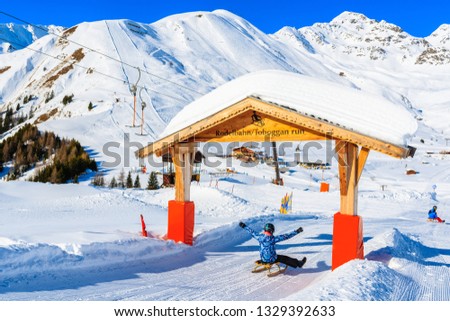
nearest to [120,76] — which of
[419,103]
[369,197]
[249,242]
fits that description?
[369,197]

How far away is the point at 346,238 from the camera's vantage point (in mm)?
8234

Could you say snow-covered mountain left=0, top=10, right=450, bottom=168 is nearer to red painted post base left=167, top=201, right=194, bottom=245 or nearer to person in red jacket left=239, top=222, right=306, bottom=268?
red painted post base left=167, top=201, right=194, bottom=245

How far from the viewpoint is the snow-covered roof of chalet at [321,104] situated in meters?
8.06

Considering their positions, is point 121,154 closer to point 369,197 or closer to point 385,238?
point 369,197

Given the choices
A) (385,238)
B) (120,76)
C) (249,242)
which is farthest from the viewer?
(120,76)

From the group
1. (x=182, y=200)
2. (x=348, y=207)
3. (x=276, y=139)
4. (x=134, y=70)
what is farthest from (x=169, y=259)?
(x=134, y=70)

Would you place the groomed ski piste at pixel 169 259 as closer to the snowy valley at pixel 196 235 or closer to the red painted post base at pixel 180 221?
the snowy valley at pixel 196 235

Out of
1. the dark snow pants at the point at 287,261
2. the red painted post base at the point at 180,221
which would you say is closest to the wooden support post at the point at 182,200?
the red painted post base at the point at 180,221

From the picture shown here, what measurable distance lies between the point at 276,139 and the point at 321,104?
3.89ft

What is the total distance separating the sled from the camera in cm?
843

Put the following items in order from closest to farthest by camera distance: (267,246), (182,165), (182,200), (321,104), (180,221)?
1. (267,246)
2. (321,104)
3. (182,165)
4. (180,221)
5. (182,200)

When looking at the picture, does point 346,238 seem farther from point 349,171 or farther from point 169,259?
point 169,259

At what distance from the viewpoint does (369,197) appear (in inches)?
1118
